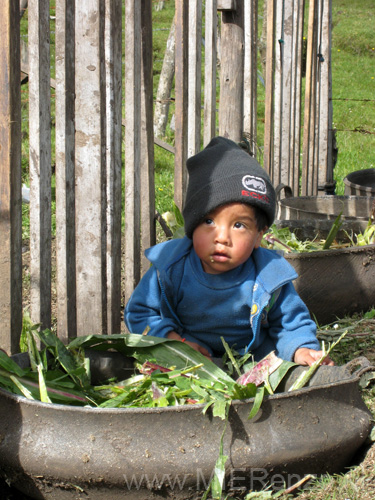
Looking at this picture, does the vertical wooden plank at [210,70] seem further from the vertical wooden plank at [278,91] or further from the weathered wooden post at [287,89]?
the weathered wooden post at [287,89]

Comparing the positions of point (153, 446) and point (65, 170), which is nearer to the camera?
point (153, 446)

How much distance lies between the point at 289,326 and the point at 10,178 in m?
1.29

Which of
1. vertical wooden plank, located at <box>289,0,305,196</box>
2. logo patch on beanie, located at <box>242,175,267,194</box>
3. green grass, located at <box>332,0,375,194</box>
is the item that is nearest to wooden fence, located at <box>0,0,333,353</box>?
logo patch on beanie, located at <box>242,175,267,194</box>

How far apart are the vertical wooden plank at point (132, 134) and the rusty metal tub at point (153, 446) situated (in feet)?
5.04

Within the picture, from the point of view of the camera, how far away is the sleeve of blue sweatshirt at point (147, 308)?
9.64ft

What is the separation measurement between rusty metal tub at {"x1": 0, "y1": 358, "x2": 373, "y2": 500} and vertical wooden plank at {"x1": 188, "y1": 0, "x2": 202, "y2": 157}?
2.27 metres

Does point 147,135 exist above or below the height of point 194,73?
below

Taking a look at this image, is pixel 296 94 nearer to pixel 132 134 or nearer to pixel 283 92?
pixel 283 92

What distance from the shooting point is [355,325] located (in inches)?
155

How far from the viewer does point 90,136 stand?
9.96ft

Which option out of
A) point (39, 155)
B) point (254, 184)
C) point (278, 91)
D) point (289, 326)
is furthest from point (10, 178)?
point (278, 91)

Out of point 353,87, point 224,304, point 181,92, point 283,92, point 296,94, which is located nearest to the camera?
point 224,304

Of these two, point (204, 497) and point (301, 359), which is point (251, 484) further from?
point (301, 359)

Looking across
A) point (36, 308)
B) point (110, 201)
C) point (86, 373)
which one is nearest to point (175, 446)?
point (86, 373)
